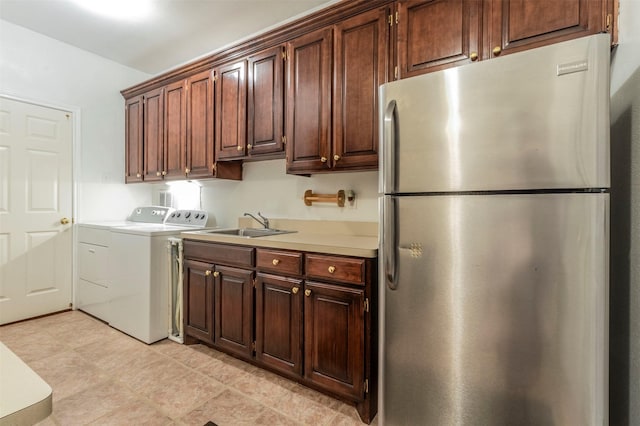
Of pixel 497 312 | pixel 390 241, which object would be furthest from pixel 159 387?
pixel 497 312

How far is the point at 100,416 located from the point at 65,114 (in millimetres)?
3004

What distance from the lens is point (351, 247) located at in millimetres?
1659

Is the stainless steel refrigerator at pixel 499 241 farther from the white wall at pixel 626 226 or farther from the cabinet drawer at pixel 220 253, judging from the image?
the cabinet drawer at pixel 220 253

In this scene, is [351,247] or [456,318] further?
[351,247]

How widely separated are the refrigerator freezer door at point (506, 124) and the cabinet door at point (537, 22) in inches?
21.1

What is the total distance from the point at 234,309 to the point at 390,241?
1345mm

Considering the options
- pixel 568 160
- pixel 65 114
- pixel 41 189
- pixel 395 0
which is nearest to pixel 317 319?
pixel 568 160

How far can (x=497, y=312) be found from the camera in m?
1.10

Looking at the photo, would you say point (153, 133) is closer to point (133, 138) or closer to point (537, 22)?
point (133, 138)

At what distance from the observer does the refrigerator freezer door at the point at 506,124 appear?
3.20 feet

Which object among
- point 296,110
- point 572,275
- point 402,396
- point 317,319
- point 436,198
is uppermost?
point 296,110

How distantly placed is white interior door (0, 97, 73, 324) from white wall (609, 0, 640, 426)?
433cm

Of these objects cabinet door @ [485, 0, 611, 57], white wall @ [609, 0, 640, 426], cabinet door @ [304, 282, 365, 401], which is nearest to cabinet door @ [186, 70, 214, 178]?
cabinet door @ [304, 282, 365, 401]

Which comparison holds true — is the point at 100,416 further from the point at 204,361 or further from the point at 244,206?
the point at 244,206
